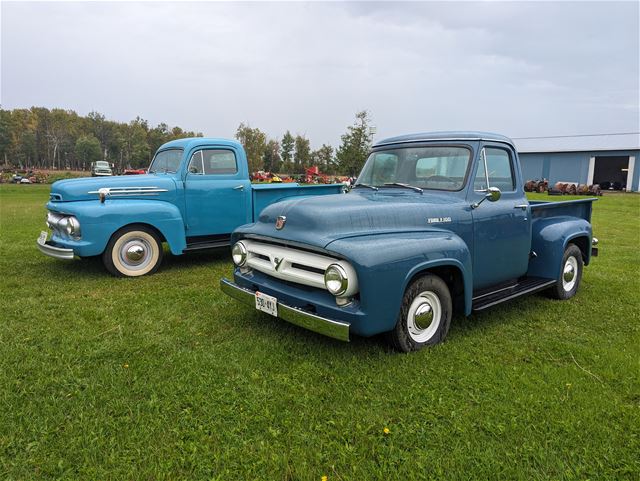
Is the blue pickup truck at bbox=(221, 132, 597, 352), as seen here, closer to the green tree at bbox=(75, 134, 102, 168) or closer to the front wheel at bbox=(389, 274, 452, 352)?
the front wheel at bbox=(389, 274, 452, 352)

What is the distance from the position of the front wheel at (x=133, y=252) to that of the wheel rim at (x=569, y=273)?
558cm

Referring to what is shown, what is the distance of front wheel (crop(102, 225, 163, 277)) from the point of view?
6.27m

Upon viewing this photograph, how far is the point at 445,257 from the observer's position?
3.62 meters

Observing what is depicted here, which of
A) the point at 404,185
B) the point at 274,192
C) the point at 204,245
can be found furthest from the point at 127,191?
the point at 404,185

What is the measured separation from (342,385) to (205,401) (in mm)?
966

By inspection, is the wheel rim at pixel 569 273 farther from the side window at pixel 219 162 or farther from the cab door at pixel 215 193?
the side window at pixel 219 162

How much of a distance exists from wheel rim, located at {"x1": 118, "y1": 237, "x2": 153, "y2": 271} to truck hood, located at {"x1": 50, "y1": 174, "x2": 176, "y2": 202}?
0.70 metres

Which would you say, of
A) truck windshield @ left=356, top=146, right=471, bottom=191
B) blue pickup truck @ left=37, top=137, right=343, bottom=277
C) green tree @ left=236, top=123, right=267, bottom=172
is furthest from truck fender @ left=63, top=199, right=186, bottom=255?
green tree @ left=236, top=123, right=267, bottom=172

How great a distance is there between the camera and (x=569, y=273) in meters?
5.50

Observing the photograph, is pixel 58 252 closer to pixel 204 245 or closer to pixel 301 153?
pixel 204 245

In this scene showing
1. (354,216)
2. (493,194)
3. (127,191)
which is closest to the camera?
(354,216)

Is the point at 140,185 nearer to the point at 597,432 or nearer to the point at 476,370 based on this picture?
the point at 476,370

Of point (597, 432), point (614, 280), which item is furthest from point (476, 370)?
point (614, 280)

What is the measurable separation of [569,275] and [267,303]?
157 inches
